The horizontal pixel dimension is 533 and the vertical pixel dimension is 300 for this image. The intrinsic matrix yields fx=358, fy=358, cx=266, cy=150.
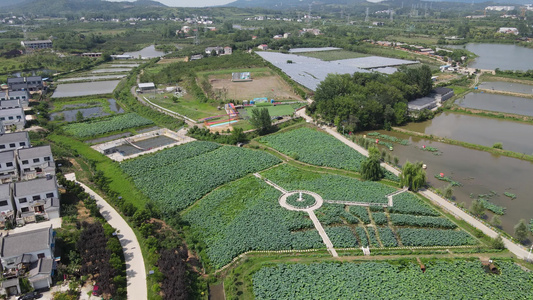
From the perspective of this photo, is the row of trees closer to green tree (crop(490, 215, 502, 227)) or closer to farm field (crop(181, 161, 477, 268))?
farm field (crop(181, 161, 477, 268))

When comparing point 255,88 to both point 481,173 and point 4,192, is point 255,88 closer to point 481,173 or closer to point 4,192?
point 481,173

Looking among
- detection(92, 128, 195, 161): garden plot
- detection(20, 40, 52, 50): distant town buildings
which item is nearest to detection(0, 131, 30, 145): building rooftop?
detection(92, 128, 195, 161): garden plot

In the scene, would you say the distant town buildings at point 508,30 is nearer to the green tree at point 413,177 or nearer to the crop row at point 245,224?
the green tree at point 413,177

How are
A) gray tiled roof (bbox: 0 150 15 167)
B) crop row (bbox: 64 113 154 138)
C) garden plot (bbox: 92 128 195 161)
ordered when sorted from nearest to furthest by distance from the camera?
gray tiled roof (bbox: 0 150 15 167) → garden plot (bbox: 92 128 195 161) → crop row (bbox: 64 113 154 138)

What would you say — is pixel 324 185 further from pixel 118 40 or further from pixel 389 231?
pixel 118 40

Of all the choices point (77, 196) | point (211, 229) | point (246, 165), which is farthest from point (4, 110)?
point (211, 229)

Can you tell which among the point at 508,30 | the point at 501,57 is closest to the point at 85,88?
the point at 501,57
